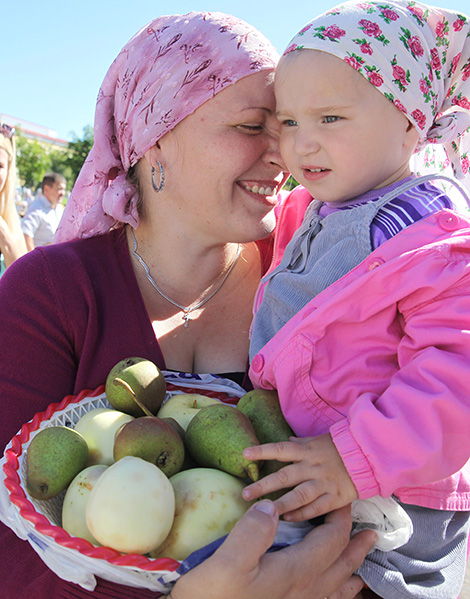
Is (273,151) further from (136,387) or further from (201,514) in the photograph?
(201,514)

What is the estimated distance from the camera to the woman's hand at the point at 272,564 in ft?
3.80

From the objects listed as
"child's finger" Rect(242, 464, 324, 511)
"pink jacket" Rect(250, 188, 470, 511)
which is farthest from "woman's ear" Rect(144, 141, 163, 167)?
"child's finger" Rect(242, 464, 324, 511)

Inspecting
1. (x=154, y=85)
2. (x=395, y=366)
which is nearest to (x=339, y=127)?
(x=395, y=366)

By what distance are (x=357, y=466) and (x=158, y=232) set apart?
1.48 meters

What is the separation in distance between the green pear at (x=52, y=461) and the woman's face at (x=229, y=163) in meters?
1.15

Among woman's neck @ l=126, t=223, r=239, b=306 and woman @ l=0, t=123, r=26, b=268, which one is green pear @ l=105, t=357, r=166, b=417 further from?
woman @ l=0, t=123, r=26, b=268

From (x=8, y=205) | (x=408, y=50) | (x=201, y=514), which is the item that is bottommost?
(x=201, y=514)

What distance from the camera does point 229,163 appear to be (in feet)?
7.26

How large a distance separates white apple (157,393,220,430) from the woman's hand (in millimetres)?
502

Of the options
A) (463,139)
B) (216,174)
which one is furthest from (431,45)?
(216,174)

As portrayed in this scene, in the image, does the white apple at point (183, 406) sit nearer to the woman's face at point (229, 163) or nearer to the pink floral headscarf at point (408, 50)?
the woman's face at point (229, 163)

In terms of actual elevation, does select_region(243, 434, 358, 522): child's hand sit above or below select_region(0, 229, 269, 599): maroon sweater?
below

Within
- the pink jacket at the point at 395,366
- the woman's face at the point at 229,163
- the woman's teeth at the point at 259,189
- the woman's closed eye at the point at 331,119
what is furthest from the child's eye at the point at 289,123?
the pink jacket at the point at 395,366

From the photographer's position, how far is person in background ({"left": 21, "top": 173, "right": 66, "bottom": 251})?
856cm
